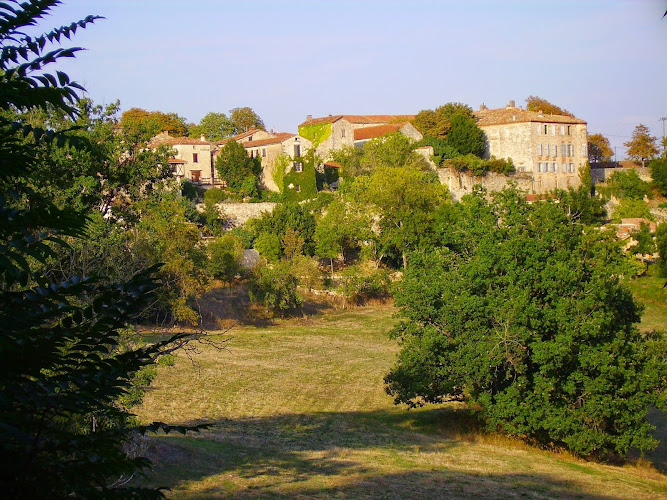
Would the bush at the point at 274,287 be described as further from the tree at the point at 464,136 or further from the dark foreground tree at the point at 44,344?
the dark foreground tree at the point at 44,344

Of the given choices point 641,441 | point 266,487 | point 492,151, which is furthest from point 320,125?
point 266,487

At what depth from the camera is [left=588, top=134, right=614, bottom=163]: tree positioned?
93312 millimetres

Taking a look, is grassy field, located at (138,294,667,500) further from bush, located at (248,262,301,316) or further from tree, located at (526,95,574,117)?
tree, located at (526,95,574,117)

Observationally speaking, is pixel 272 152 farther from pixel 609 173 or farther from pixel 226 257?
pixel 609 173

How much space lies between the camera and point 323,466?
16406 millimetres

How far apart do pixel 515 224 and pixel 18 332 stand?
19742 mm

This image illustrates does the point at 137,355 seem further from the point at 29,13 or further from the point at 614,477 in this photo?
the point at 614,477

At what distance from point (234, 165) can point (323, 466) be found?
4949 cm

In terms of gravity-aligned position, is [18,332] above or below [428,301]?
above

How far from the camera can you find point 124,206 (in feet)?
115

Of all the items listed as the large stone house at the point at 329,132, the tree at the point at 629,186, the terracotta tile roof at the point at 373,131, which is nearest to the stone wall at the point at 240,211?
the large stone house at the point at 329,132

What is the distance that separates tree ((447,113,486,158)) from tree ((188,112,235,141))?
2927cm

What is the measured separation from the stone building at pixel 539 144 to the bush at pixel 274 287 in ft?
127

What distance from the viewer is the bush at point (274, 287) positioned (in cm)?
4234
